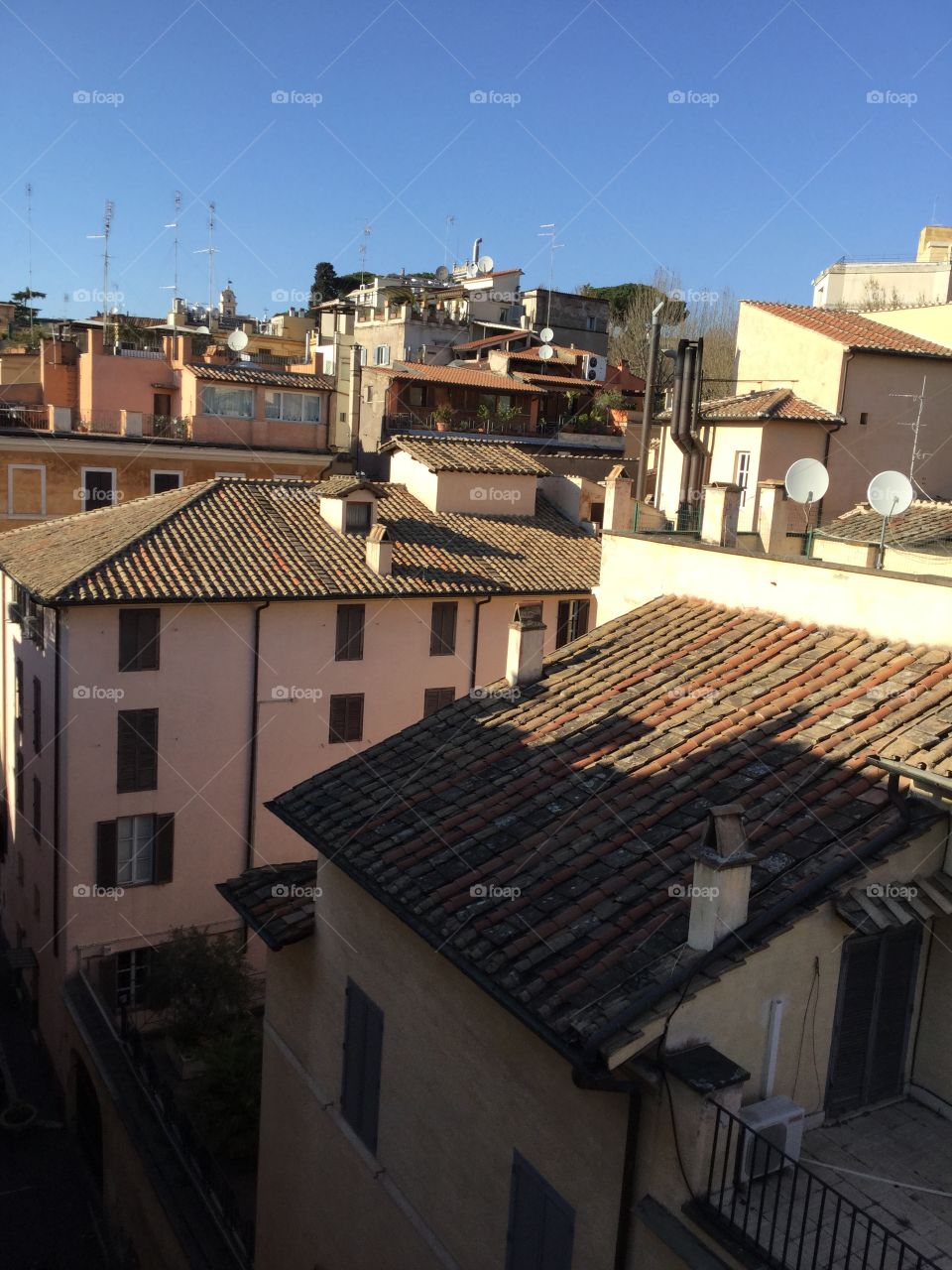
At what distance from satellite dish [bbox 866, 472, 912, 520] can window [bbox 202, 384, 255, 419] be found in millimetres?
25810

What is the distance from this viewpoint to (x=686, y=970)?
Result: 646cm

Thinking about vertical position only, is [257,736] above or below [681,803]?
below

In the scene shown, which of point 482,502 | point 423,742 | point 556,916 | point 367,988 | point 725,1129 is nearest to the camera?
point 725,1129

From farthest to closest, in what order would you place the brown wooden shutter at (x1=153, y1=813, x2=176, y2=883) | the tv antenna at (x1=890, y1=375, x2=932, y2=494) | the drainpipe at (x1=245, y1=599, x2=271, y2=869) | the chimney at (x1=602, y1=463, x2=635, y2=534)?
the tv antenna at (x1=890, y1=375, x2=932, y2=494) → the drainpipe at (x1=245, y1=599, x2=271, y2=869) → the brown wooden shutter at (x1=153, y1=813, x2=176, y2=883) → the chimney at (x1=602, y1=463, x2=635, y2=534)

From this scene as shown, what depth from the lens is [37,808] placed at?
22.5m

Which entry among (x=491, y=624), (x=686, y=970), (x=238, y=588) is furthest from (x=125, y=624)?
(x=686, y=970)

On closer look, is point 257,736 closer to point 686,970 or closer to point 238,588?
point 238,588

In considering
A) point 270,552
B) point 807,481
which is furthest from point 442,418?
point 807,481

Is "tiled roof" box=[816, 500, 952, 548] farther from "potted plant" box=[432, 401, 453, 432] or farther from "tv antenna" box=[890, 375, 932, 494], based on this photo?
"potted plant" box=[432, 401, 453, 432]

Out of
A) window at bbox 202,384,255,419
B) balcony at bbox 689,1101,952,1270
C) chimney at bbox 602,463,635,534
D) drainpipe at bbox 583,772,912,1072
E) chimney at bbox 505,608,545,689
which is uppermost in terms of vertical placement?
window at bbox 202,384,255,419

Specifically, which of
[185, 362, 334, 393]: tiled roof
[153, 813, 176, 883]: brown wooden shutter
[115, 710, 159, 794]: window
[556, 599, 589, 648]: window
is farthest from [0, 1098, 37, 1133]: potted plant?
[185, 362, 334, 393]: tiled roof

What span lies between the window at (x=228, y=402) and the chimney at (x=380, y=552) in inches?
497

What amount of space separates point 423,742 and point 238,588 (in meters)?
11.1

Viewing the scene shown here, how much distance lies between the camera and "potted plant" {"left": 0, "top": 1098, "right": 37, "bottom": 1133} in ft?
67.1
